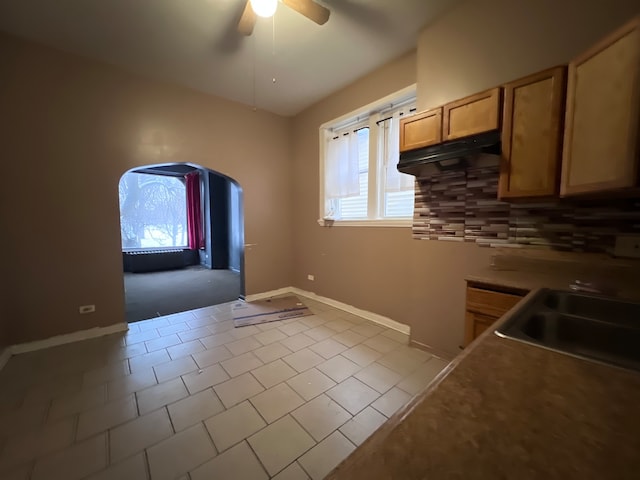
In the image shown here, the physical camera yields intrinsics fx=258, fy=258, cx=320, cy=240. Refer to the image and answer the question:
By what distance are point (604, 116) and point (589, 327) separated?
0.99m

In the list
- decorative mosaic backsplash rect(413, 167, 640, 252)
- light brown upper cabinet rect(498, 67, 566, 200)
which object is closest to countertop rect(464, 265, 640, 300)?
decorative mosaic backsplash rect(413, 167, 640, 252)

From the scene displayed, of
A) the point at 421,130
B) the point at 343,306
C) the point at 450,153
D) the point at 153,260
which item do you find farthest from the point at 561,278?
the point at 153,260

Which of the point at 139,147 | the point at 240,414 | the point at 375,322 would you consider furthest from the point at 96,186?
the point at 375,322

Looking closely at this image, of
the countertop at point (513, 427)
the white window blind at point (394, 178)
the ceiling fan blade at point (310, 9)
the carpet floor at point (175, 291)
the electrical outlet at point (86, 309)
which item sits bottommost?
the carpet floor at point (175, 291)

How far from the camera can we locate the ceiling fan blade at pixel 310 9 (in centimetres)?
179

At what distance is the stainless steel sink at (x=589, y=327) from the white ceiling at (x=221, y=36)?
236 cm

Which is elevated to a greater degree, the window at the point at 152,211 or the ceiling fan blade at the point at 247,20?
the ceiling fan blade at the point at 247,20

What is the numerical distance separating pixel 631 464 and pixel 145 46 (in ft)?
12.4

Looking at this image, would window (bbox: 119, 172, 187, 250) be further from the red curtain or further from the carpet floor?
the carpet floor

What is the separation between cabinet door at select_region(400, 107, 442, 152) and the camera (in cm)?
197

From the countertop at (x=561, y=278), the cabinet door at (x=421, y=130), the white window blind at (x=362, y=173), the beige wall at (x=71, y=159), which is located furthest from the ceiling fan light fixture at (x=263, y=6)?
the countertop at (x=561, y=278)

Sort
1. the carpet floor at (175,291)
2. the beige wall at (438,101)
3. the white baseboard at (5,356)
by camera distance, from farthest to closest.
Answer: the carpet floor at (175,291) → the white baseboard at (5,356) → the beige wall at (438,101)

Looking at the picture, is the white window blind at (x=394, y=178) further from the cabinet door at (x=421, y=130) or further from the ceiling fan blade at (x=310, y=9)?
the ceiling fan blade at (x=310, y=9)

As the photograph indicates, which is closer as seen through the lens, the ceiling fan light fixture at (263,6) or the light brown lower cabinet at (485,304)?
the light brown lower cabinet at (485,304)
